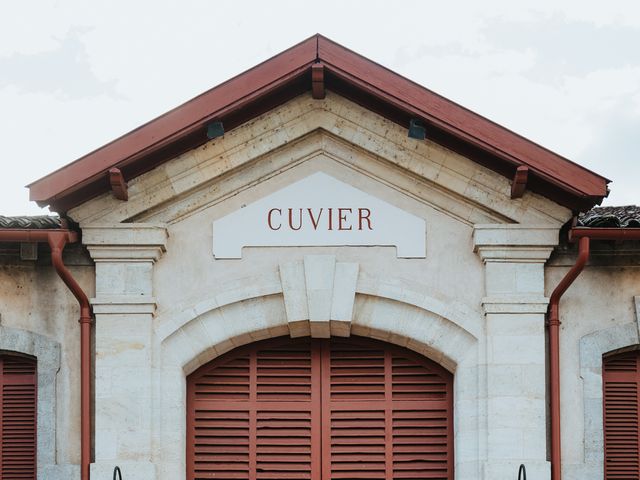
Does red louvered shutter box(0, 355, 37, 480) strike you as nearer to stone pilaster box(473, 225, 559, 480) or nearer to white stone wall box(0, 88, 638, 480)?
white stone wall box(0, 88, 638, 480)

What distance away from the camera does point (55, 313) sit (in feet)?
42.4

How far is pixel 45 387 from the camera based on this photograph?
12.8 m

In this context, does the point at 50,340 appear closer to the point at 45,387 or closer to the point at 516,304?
the point at 45,387

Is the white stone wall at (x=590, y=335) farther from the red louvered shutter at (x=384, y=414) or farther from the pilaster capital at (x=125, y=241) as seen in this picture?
the pilaster capital at (x=125, y=241)

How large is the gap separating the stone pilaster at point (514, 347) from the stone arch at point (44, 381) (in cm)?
378

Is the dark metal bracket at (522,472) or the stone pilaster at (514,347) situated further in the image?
the stone pilaster at (514,347)

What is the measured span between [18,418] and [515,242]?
4.86m

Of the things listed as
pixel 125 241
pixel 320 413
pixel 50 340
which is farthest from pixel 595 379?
pixel 50 340

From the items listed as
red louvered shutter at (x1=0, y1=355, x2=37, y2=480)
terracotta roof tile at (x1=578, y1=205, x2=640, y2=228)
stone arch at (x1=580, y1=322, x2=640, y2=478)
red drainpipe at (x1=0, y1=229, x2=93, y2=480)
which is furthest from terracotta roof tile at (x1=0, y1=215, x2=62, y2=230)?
stone arch at (x1=580, y1=322, x2=640, y2=478)

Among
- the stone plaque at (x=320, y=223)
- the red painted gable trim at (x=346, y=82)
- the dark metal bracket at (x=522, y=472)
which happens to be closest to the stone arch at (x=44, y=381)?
the red painted gable trim at (x=346, y=82)

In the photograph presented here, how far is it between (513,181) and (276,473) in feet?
11.3

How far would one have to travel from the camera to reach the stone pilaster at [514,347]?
12398 millimetres

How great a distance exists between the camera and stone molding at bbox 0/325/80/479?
12.6 meters

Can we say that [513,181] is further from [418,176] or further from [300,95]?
[300,95]
